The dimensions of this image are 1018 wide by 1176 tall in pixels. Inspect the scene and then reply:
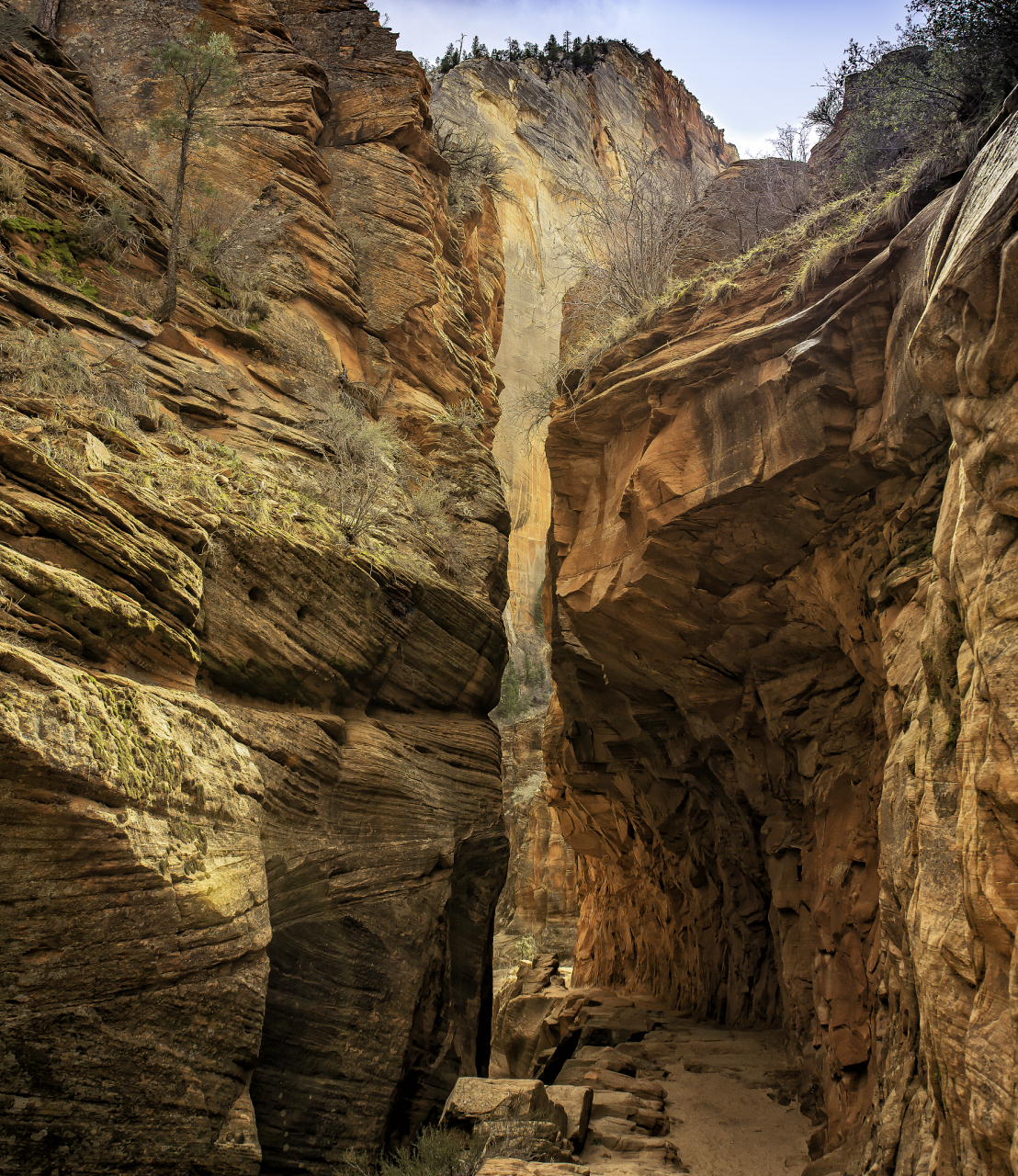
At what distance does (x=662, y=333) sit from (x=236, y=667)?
26.2 feet

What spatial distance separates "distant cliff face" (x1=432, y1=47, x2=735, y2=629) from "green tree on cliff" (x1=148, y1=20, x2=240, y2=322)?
27112mm

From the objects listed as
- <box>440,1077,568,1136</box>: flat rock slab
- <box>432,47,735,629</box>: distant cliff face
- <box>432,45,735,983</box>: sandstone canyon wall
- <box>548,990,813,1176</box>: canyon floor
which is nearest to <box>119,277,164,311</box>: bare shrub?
<box>440,1077,568,1136</box>: flat rock slab

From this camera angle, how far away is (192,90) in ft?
49.6

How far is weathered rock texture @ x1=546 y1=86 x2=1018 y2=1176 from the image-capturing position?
16.4 ft

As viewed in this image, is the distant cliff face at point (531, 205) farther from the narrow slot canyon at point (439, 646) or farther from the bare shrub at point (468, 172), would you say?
the narrow slot canyon at point (439, 646)

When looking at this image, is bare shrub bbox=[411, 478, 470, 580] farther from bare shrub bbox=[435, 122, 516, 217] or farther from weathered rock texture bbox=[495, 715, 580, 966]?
weathered rock texture bbox=[495, 715, 580, 966]

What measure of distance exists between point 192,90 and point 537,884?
25.8 m

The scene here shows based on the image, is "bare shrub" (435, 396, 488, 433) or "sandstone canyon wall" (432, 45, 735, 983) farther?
"sandstone canyon wall" (432, 45, 735, 983)

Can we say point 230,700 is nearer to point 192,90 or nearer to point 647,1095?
point 647,1095

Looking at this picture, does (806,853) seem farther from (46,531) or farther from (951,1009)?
(46,531)

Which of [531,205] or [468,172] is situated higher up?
[531,205]

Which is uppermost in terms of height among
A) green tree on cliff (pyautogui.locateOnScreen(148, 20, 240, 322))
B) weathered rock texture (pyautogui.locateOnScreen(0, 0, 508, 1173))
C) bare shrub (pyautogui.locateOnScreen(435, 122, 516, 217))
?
bare shrub (pyautogui.locateOnScreen(435, 122, 516, 217))

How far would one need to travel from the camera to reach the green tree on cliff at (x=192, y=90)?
590 inches

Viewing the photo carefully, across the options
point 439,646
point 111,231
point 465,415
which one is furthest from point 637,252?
point 111,231
